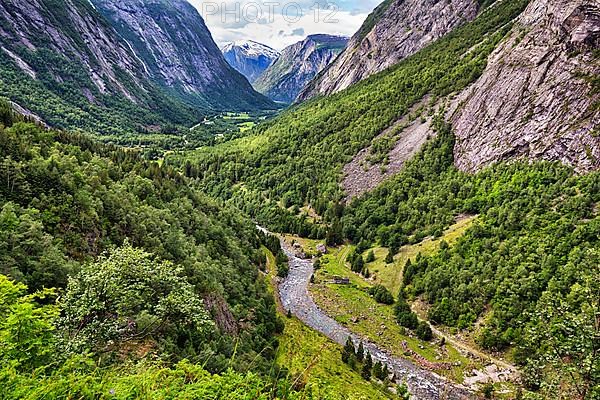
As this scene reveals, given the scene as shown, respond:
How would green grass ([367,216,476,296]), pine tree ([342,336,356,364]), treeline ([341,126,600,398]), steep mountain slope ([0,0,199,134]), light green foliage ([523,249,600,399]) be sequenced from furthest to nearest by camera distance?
steep mountain slope ([0,0,199,134]) < green grass ([367,216,476,296]) < treeline ([341,126,600,398]) < pine tree ([342,336,356,364]) < light green foliage ([523,249,600,399])

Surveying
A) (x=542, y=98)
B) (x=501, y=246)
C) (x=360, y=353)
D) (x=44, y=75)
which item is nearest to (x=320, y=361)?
(x=360, y=353)

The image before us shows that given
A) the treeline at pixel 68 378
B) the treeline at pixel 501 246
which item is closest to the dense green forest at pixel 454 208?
the treeline at pixel 501 246

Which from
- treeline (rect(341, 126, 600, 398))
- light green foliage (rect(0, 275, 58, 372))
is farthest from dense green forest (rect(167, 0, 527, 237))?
light green foliage (rect(0, 275, 58, 372))

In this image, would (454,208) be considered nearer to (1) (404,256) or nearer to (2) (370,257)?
(1) (404,256)

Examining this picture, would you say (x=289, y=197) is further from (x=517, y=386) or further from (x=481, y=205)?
(x=517, y=386)

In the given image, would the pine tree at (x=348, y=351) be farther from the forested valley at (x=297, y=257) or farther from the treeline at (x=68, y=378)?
the treeline at (x=68, y=378)

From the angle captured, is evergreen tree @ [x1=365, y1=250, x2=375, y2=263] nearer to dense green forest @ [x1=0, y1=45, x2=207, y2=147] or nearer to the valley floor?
the valley floor
